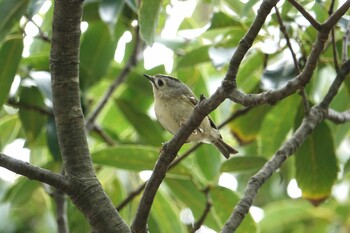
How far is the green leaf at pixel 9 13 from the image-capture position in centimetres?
311

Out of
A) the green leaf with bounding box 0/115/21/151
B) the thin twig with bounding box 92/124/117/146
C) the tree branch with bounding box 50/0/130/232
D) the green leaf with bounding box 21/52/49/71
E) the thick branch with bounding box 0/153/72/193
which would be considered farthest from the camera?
the thin twig with bounding box 92/124/117/146

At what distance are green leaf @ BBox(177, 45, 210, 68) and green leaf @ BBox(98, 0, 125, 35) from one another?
0.57 meters

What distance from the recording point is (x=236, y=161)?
3.56 meters

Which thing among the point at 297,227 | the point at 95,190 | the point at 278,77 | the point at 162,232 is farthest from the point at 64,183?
the point at 297,227

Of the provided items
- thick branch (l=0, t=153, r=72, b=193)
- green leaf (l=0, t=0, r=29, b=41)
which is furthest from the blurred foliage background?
thick branch (l=0, t=153, r=72, b=193)

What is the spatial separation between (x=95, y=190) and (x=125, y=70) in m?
1.72

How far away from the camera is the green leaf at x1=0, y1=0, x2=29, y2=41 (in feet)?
10.2

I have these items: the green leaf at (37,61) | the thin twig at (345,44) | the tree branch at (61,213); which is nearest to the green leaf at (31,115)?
the green leaf at (37,61)

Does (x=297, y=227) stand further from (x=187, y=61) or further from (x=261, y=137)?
(x=187, y=61)

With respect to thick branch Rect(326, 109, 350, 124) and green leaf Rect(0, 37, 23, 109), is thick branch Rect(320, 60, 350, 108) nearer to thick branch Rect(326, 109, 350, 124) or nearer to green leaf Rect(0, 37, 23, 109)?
thick branch Rect(326, 109, 350, 124)

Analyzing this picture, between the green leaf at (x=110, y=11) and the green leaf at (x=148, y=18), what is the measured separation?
5.3 inches

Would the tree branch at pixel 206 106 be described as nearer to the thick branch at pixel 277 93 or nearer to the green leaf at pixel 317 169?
the thick branch at pixel 277 93

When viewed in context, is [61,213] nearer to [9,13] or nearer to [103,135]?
[103,135]

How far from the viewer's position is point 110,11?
3.02m
